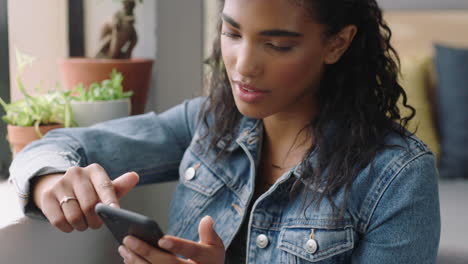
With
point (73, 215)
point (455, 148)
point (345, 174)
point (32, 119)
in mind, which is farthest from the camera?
point (455, 148)

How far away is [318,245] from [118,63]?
77cm

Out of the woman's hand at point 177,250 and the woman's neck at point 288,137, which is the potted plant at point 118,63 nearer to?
the woman's neck at point 288,137

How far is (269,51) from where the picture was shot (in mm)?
900

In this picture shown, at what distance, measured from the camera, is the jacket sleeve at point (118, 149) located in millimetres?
970

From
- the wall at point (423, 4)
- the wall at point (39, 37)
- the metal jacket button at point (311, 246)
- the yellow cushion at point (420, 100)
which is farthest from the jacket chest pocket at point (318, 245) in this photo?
the wall at point (423, 4)

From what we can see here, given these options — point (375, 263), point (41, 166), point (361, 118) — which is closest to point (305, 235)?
point (375, 263)

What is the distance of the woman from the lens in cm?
88

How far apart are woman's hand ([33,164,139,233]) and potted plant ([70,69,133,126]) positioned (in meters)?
0.40

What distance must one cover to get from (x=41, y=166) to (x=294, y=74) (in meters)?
0.45

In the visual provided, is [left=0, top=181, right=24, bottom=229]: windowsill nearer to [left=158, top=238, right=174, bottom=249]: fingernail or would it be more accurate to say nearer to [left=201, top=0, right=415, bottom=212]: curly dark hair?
[left=158, top=238, right=174, bottom=249]: fingernail

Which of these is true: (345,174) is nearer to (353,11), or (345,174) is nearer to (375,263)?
(375,263)

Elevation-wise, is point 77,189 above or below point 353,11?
below

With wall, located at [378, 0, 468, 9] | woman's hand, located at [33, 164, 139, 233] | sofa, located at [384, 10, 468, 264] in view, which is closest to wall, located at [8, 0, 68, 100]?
woman's hand, located at [33, 164, 139, 233]

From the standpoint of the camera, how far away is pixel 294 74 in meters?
0.92
